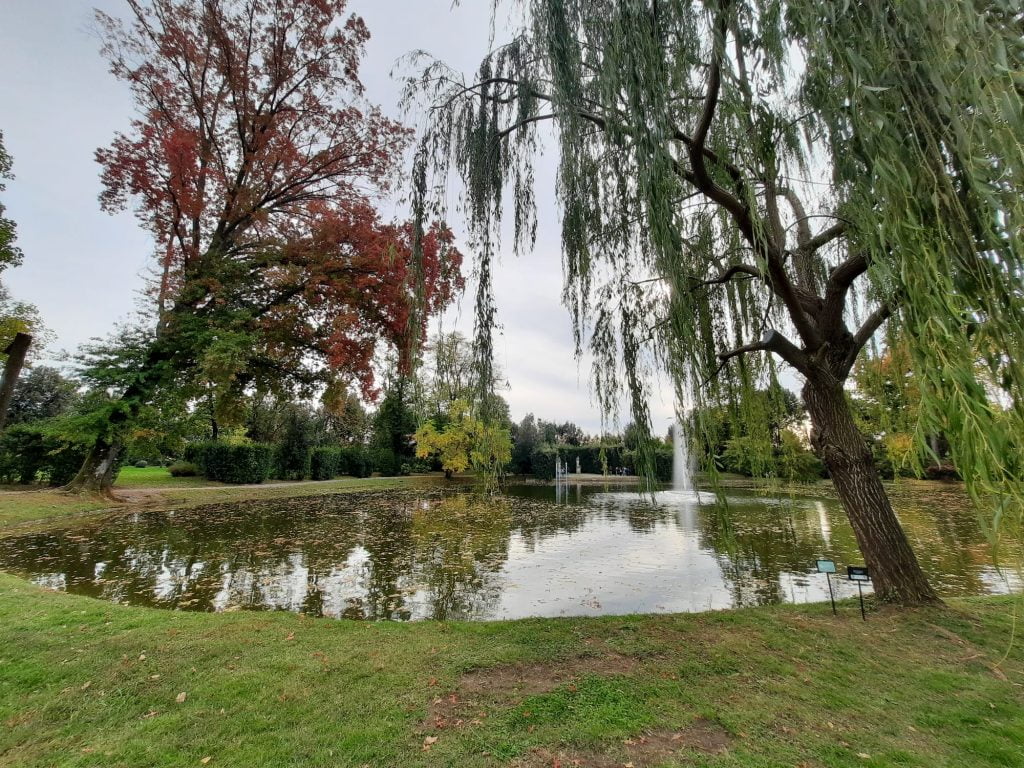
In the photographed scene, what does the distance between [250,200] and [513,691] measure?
13.4m

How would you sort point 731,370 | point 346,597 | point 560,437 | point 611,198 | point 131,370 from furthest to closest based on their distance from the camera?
point 560,437, point 131,370, point 346,597, point 731,370, point 611,198

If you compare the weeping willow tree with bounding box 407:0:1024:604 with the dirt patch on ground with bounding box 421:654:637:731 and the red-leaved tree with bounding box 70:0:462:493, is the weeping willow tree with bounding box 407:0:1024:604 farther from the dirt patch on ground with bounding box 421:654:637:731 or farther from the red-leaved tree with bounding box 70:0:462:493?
the red-leaved tree with bounding box 70:0:462:493

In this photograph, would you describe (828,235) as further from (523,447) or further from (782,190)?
(523,447)

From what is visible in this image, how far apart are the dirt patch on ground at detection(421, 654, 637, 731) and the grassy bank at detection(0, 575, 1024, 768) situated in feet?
0.05

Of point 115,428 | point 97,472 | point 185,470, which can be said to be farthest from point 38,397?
point 115,428

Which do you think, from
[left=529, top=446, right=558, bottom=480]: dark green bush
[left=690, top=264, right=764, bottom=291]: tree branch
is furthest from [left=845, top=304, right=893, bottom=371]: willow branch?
[left=529, top=446, right=558, bottom=480]: dark green bush

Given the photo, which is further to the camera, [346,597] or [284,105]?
[284,105]

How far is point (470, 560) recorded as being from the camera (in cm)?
682

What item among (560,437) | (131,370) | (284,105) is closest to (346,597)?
(131,370)

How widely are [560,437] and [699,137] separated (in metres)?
35.0

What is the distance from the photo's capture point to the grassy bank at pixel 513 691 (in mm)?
2045

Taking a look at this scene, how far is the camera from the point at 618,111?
2482 millimetres

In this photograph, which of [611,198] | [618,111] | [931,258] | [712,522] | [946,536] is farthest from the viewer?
[712,522]

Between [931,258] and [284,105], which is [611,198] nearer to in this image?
[931,258]
